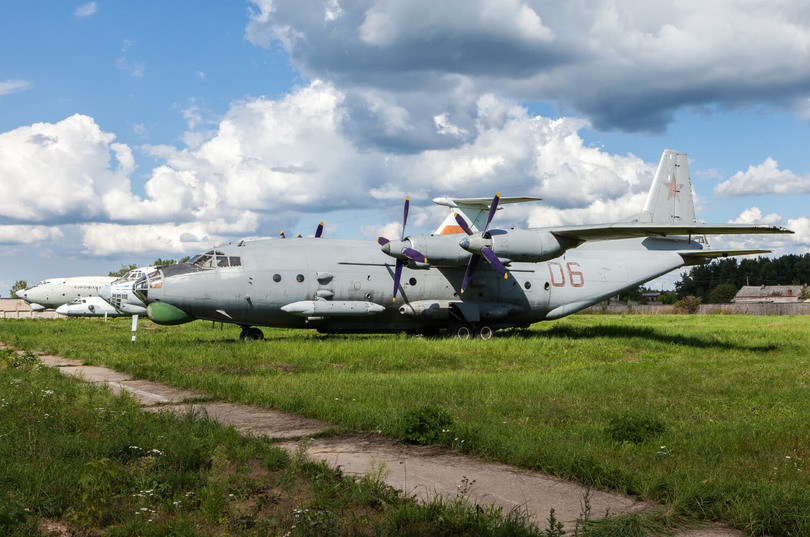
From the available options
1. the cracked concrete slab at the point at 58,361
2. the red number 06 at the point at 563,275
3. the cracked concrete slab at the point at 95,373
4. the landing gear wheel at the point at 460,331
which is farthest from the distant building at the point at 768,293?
the cracked concrete slab at the point at 95,373

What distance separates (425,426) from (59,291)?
58.4 m

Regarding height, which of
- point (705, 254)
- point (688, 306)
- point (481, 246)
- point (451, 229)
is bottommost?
point (688, 306)

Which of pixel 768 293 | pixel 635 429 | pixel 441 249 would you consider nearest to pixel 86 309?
pixel 441 249

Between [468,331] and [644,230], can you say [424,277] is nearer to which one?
[468,331]

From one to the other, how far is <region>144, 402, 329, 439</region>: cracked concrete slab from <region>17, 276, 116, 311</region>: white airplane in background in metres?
53.2

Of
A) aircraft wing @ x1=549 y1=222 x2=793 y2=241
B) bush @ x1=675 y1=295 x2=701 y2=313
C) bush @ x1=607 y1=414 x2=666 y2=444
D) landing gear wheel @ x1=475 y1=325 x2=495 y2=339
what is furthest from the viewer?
bush @ x1=675 y1=295 x2=701 y2=313

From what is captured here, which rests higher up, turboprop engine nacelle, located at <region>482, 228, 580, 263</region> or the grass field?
turboprop engine nacelle, located at <region>482, 228, 580, 263</region>

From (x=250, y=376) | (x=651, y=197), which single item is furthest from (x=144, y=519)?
(x=651, y=197)

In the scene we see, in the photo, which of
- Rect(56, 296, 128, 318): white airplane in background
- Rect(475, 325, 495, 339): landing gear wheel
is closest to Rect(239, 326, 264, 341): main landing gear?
Rect(475, 325, 495, 339): landing gear wheel

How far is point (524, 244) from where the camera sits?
2247cm

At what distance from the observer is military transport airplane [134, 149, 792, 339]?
69.3 ft

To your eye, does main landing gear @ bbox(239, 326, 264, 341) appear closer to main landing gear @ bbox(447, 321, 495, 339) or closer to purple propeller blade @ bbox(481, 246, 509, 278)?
main landing gear @ bbox(447, 321, 495, 339)

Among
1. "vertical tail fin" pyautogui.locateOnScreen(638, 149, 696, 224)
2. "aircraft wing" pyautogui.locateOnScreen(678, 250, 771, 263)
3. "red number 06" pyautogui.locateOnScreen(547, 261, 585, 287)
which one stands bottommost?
"red number 06" pyautogui.locateOnScreen(547, 261, 585, 287)

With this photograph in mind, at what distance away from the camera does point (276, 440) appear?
814 centimetres
